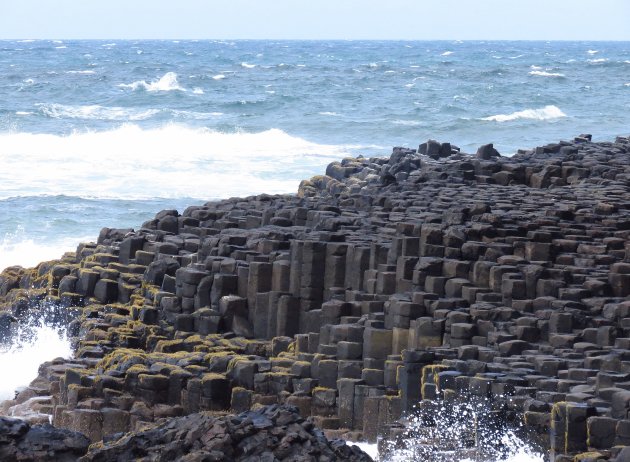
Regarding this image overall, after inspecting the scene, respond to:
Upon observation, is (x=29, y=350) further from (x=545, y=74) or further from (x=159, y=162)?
(x=545, y=74)

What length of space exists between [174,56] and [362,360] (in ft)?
259

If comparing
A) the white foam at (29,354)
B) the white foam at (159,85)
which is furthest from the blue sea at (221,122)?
the white foam at (29,354)

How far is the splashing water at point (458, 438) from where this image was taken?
1319 cm

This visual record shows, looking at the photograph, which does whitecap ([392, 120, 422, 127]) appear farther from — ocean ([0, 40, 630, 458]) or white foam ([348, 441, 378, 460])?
white foam ([348, 441, 378, 460])

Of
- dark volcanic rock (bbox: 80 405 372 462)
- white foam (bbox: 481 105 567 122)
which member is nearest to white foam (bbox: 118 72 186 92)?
white foam (bbox: 481 105 567 122)

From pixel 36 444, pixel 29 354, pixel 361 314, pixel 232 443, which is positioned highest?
pixel 232 443

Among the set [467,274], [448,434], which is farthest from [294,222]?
[448,434]

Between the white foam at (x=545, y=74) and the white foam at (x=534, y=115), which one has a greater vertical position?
the white foam at (x=545, y=74)

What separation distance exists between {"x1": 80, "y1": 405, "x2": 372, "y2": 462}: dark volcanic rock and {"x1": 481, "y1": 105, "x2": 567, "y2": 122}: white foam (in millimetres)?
43769

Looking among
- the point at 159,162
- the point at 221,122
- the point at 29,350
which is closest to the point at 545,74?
the point at 221,122

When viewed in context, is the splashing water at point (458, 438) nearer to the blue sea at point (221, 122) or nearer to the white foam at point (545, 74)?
the blue sea at point (221, 122)

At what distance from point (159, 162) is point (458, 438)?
30.7 meters

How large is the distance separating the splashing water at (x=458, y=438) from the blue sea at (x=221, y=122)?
16167mm

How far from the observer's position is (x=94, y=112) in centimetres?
5603
